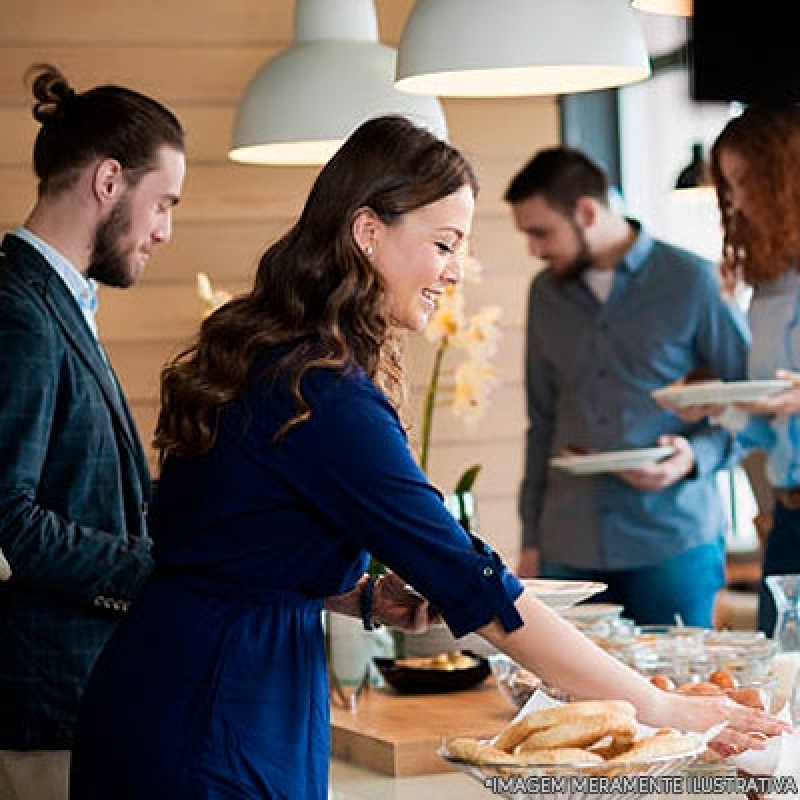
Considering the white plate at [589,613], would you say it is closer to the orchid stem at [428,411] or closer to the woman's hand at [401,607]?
the orchid stem at [428,411]

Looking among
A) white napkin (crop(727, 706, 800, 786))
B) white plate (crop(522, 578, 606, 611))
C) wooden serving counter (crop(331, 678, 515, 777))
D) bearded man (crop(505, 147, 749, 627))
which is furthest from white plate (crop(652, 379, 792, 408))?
white napkin (crop(727, 706, 800, 786))

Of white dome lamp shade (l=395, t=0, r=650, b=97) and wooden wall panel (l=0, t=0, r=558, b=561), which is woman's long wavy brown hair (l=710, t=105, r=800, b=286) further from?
wooden wall panel (l=0, t=0, r=558, b=561)

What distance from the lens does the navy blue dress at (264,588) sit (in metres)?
1.94

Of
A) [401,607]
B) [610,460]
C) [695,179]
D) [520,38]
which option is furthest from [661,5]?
[695,179]

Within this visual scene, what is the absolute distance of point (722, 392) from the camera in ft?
11.9

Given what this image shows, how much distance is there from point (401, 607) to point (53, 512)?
0.60 m

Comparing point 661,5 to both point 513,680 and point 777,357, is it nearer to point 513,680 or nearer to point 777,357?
point 513,680

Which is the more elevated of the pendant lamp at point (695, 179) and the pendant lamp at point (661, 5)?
the pendant lamp at point (661, 5)

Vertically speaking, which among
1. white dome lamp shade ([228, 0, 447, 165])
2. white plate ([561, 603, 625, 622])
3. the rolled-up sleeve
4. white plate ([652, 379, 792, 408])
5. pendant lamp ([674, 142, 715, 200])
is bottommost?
white plate ([561, 603, 625, 622])

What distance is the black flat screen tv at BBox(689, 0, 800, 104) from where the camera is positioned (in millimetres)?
1906

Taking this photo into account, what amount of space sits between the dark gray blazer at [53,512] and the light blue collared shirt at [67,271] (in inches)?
1.4

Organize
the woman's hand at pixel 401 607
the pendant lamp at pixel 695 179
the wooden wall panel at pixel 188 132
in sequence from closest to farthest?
the woman's hand at pixel 401 607 → the pendant lamp at pixel 695 179 → the wooden wall panel at pixel 188 132

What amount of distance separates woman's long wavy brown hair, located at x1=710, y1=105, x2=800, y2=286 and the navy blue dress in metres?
1.92

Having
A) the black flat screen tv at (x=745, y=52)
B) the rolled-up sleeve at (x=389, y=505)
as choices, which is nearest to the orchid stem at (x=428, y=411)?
the rolled-up sleeve at (x=389, y=505)
